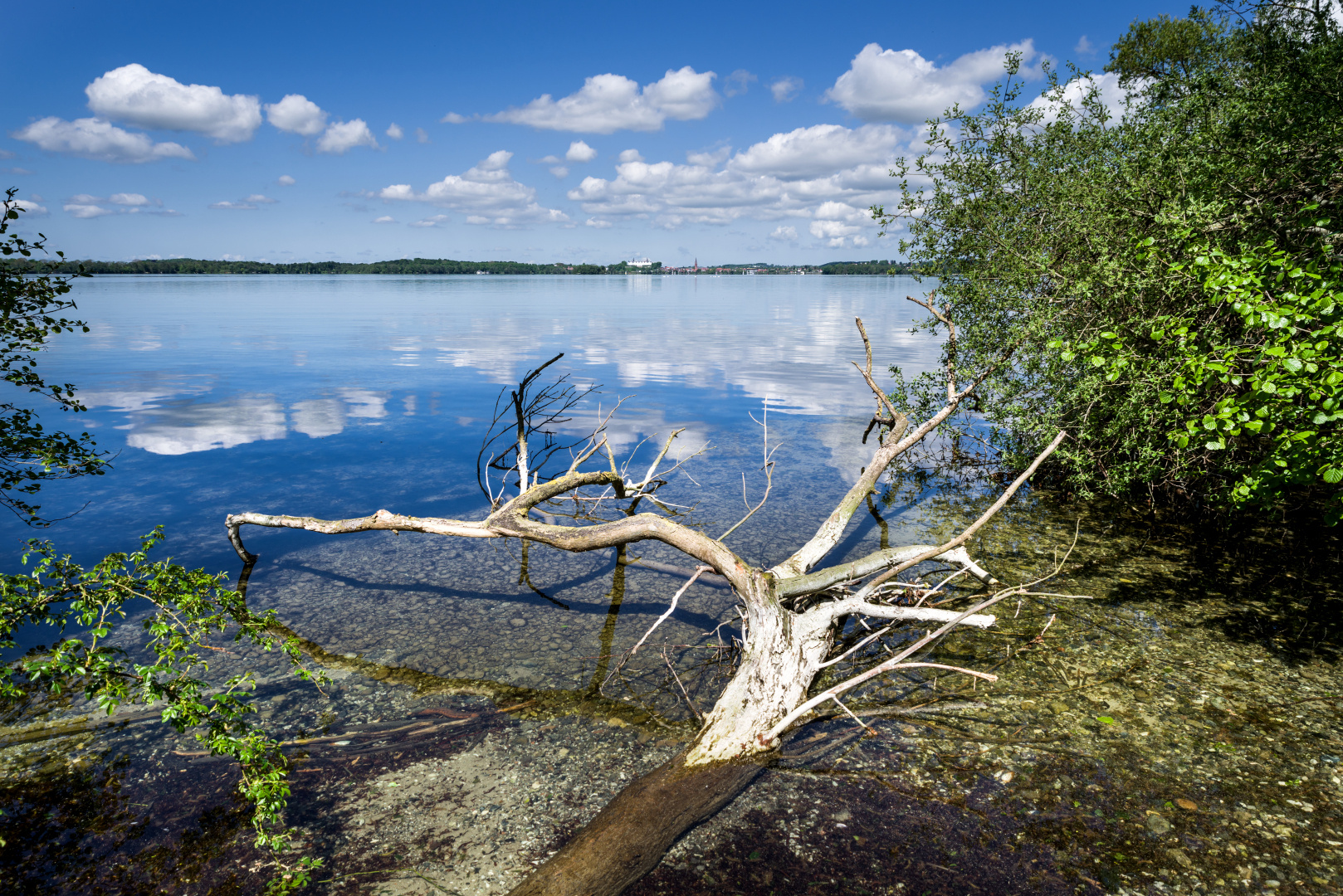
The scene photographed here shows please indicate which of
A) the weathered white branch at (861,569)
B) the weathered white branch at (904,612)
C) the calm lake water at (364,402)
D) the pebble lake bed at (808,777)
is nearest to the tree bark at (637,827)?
the pebble lake bed at (808,777)

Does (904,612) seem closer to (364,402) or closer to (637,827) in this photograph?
(637,827)

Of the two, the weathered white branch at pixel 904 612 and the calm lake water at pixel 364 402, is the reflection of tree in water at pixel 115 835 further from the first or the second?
the calm lake water at pixel 364 402

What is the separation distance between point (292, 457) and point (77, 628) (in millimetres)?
8817

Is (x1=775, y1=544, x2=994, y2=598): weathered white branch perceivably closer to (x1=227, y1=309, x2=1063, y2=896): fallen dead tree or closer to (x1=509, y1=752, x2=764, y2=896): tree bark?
(x1=227, y1=309, x2=1063, y2=896): fallen dead tree

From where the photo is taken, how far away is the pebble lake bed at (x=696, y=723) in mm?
5070

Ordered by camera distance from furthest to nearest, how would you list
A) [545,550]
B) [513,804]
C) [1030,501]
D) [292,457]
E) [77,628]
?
[292,457] < [1030,501] < [545,550] < [77,628] < [513,804]

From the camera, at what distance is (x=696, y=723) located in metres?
6.86

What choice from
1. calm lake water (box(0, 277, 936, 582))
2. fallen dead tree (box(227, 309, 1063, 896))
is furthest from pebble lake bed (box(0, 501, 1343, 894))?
calm lake water (box(0, 277, 936, 582))

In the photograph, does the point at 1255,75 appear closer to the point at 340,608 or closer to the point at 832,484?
the point at 832,484

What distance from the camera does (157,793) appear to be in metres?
5.77

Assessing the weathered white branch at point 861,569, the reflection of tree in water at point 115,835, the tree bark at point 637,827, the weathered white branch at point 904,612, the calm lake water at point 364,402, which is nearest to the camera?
the tree bark at point 637,827

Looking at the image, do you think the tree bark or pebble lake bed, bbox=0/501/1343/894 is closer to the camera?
the tree bark

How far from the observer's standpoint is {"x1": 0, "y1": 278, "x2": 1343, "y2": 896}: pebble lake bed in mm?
5070

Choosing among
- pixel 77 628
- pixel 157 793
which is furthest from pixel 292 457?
pixel 157 793
